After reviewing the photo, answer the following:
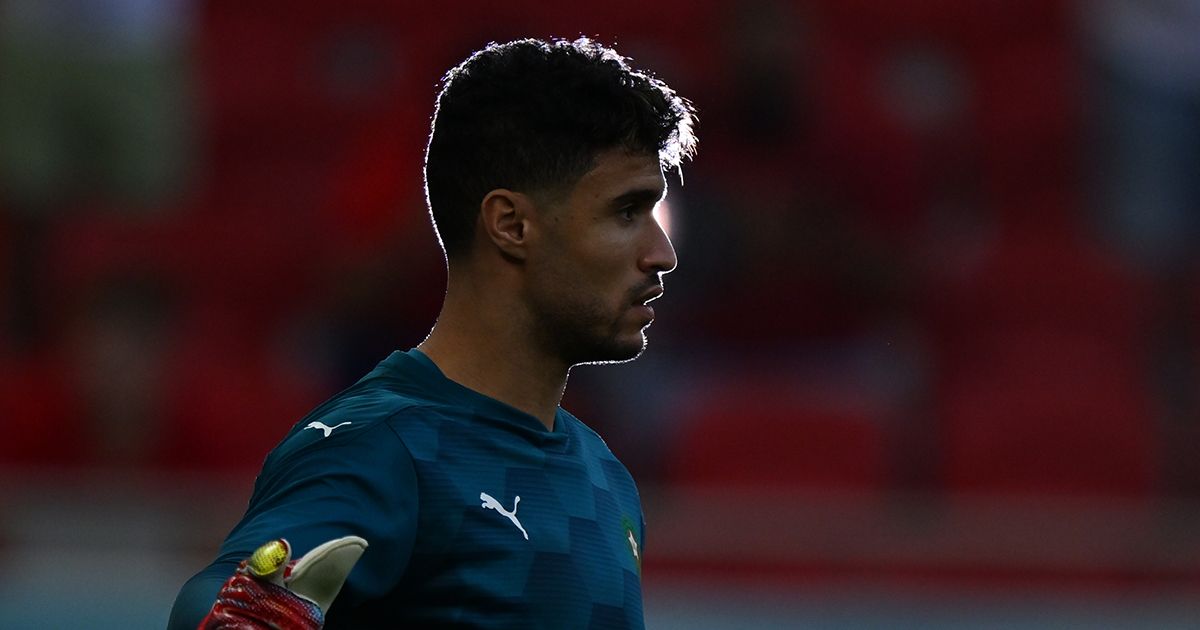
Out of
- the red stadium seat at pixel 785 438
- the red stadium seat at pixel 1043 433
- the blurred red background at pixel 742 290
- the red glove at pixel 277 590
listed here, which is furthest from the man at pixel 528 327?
the red stadium seat at pixel 1043 433

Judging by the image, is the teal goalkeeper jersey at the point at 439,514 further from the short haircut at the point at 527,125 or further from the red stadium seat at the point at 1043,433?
the red stadium seat at the point at 1043,433

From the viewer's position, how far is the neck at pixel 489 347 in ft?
9.30

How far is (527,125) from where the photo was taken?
280 cm

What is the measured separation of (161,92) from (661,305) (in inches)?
138

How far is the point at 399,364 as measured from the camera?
2807 mm

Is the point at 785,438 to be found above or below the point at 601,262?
above

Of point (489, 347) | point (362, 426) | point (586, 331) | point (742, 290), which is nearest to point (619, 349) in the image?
point (586, 331)

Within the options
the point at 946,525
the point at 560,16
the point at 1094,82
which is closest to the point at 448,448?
the point at 946,525

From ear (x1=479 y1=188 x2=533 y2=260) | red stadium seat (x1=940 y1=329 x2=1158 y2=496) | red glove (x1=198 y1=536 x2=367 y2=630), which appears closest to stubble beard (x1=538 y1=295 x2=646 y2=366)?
ear (x1=479 y1=188 x2=533 y2=260)

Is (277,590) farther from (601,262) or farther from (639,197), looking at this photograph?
(639,197)

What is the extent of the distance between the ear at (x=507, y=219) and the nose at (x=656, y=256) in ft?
0.58

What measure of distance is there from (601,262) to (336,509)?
63cm

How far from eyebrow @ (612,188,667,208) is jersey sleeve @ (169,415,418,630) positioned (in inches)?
20.4

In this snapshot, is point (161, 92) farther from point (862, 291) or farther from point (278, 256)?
point (862, 291)
